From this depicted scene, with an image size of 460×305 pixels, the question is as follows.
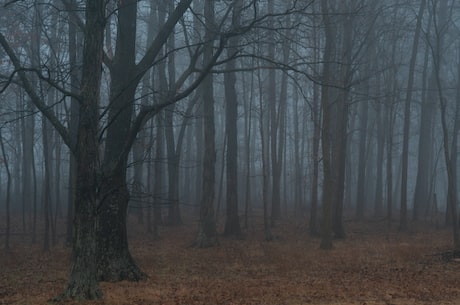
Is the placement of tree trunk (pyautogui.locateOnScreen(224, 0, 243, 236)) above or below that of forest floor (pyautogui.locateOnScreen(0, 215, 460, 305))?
above

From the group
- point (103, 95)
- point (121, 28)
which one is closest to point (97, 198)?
point (121, 28)

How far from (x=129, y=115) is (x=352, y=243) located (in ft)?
34.9

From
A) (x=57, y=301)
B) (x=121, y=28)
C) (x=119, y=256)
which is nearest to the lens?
(x=57, y=301)

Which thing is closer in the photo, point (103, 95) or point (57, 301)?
point (57, 301)

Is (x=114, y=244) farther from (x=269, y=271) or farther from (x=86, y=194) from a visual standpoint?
(x=269, y=271)

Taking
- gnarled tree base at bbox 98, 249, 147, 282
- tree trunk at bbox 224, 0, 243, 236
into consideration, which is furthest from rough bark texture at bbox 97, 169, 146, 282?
tree trunk at bbox 224, 0, 243, 236

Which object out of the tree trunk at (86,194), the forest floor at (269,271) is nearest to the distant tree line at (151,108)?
the tree trunk at (86,194)

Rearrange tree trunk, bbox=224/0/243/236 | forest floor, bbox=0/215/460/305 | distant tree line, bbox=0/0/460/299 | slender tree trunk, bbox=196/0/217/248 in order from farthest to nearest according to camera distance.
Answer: tree trunk, bbox=224/0/243/236
slender tree trunk, bbox=196/0/217/248
forest floor, bbox=0/215/460/305
distant tree line, bbox=0/0/460/299

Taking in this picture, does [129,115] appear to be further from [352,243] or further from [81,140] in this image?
[352,243]

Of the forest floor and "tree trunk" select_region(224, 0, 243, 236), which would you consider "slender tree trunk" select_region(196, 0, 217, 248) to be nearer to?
the forest floor

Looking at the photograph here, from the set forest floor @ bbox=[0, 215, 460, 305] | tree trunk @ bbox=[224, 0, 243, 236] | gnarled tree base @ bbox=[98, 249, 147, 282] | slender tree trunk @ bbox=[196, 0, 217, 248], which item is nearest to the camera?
forest floor @ bbox=[0, 215, 460, 305]

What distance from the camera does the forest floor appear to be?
34.3 ft

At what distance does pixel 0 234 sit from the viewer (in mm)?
22250

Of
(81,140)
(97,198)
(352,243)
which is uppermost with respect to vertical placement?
(81,140)
